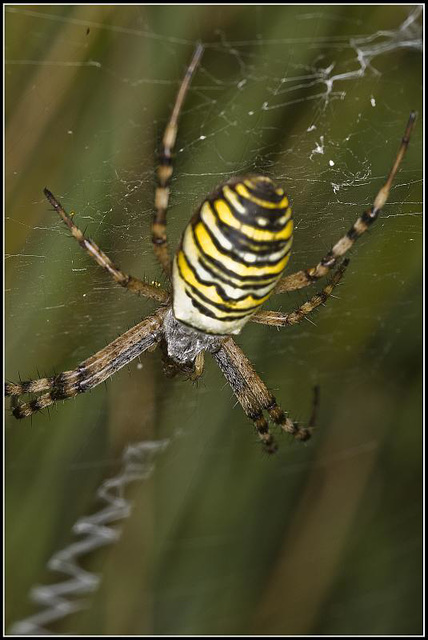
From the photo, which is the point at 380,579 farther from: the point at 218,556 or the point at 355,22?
the point at 355,22

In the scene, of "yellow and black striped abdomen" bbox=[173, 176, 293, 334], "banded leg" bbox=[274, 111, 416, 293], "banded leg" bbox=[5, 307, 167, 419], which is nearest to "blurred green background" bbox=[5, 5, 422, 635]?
"banded leg" bbox=[5, 307, 167, 419]

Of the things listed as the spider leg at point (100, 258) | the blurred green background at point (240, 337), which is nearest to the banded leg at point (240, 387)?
the blurred green background at point (240, 337)

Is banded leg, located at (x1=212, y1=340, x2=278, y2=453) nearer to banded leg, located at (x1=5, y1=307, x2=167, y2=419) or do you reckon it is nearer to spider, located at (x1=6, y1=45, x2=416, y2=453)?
spider, located at (x1=6, y1=45, x2=416, y2=453)

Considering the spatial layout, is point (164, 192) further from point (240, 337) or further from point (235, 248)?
point (240, 337)

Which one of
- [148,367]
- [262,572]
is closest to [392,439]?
[262,572]

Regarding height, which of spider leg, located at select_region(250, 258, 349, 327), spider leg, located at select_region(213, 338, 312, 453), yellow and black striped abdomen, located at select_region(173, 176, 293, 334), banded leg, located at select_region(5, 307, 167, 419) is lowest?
yellow and black striped abdomen, located at select_region(173, 176, 293, 334)

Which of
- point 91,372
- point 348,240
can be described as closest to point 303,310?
point 348,240
